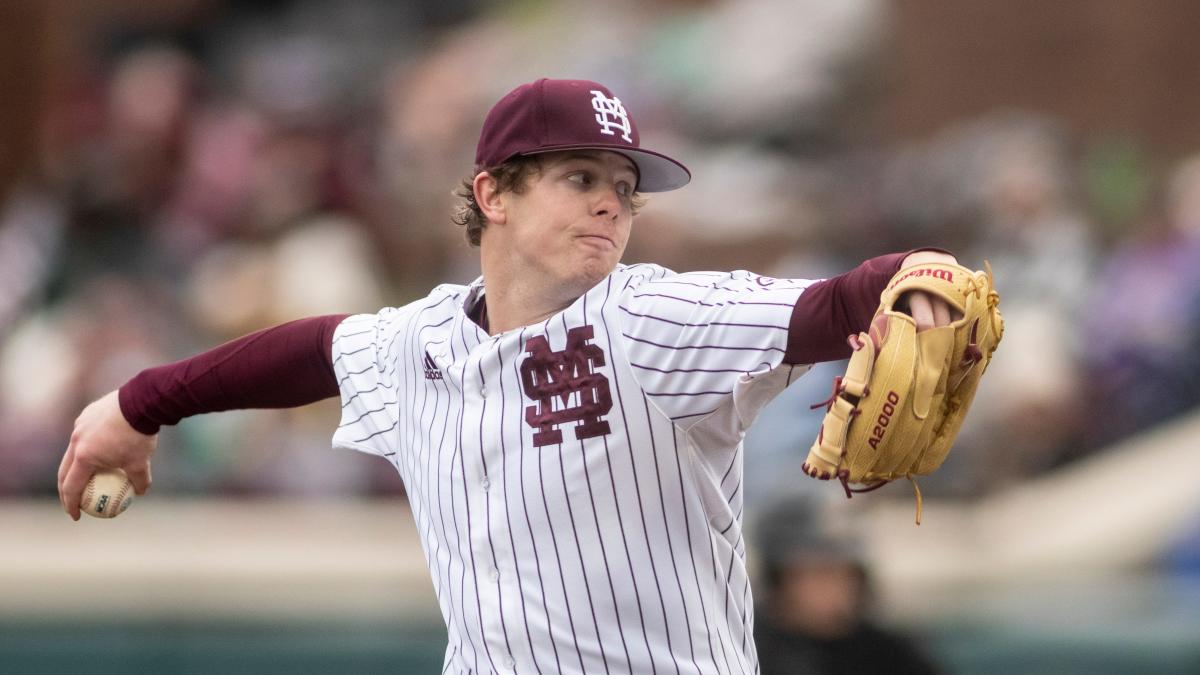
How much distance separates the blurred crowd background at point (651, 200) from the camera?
5668 mm

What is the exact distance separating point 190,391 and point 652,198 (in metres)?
2.93

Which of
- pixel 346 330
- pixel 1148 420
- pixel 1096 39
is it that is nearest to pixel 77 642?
pixel 346 330

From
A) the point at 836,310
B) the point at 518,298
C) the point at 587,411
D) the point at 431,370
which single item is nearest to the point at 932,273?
the point at 836,310

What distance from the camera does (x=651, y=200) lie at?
5.02m

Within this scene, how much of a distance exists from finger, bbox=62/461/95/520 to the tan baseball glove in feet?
3.94

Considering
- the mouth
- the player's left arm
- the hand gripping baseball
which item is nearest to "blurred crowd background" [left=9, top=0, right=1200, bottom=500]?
the hand gripping baseball

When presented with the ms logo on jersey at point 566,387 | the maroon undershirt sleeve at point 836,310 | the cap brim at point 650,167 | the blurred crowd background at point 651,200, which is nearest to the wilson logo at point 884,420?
the maroon undershirt sleeve at point 836,310

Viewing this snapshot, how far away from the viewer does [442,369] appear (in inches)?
86.7

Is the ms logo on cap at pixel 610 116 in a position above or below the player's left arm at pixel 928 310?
above

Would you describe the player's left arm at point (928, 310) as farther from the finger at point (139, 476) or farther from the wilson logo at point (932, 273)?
the finger at point (139, 476)

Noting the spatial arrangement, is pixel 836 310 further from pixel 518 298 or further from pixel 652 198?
pixel 652 198

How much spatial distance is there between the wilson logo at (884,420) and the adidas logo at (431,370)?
685 mm

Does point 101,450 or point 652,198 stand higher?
point 652,198

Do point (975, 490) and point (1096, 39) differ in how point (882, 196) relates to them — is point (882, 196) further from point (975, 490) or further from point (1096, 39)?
point (975, 490)
